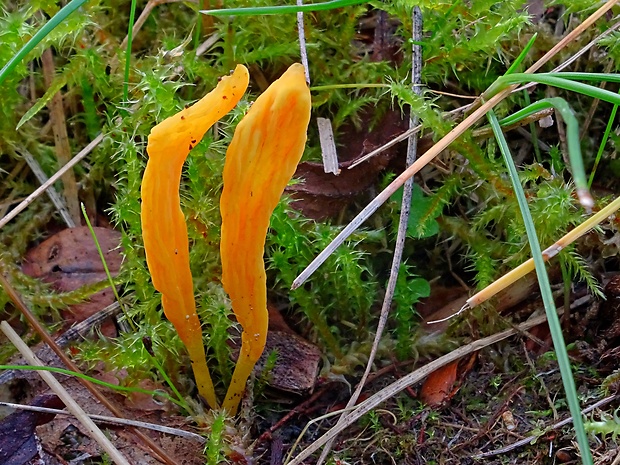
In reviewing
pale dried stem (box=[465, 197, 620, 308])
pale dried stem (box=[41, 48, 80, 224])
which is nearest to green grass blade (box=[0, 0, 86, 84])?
pale dried stem (box=[41, 48, 80, 224])

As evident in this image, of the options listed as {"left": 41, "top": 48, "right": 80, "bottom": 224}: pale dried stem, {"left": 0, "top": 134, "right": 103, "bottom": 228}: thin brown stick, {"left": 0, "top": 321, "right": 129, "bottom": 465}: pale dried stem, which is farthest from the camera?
{"left": 41, "top": 48, "right": 80, "bottom": 224}: pale dried stem

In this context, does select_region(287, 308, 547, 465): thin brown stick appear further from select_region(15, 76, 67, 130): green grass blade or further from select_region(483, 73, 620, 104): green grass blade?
select_region(15, 76, 67, 130): green grass blade

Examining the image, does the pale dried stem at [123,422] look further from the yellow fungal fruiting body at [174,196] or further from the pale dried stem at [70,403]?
the yellow fungal fruiting body at [174,196]

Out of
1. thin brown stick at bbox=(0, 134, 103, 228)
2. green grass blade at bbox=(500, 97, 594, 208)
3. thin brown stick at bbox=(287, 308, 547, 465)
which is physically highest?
green grass blade at bbox=(500, 97, 594, 208)

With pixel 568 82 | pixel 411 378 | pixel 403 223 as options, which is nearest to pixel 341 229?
pixel 403 223

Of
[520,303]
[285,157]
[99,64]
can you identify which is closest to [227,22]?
[99,64]

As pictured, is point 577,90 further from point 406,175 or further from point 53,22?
point 53,22

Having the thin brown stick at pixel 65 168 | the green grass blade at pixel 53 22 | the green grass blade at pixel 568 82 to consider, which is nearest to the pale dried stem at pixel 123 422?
the thin brown stick at pixel 65 168
